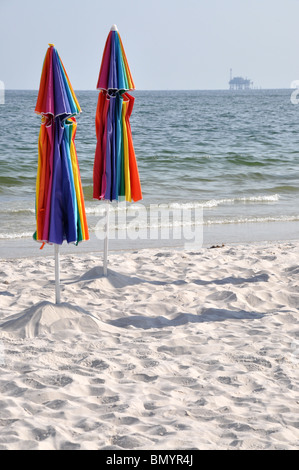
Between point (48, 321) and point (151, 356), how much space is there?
41.0 inches

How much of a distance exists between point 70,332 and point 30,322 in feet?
1.18

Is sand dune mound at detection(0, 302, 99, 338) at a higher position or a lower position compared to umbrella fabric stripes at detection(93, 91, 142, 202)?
lower

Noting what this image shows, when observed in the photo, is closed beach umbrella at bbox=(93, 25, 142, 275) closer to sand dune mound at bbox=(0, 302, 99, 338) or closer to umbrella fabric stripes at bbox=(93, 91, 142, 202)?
umbrella fabric stripes at bbox=(93, 91, 142, 202)

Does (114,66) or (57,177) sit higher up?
(114,66)

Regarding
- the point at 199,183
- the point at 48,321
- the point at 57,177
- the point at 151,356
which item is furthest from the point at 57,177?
the point at 199,183

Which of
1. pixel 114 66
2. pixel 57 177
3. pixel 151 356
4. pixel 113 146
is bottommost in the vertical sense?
pixel 151 356

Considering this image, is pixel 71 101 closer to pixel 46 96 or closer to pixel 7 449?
pixel 46 96

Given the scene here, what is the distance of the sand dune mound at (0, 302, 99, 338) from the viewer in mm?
4715

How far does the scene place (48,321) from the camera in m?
4.83

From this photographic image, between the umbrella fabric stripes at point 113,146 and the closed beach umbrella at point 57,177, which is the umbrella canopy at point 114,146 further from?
the closed beach umbrella at point 57,177

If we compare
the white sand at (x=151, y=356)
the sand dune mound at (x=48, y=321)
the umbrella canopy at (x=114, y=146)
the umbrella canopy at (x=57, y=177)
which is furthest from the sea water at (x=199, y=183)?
the umbrella canopy at (x=57, y=177)

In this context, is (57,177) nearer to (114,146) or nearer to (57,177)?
(57,177)

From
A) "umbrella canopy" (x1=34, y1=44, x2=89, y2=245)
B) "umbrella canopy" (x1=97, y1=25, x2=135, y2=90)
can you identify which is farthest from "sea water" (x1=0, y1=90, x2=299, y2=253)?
"umbrella canopy" (x1=34, y1=44, x2=89, y2=245)

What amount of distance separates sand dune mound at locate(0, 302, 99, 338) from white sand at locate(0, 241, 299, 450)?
10 mm
